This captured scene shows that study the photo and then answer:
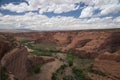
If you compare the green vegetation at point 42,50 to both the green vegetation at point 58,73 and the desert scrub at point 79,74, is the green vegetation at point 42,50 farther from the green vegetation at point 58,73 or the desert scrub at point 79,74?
the desert scrub at point 79,74

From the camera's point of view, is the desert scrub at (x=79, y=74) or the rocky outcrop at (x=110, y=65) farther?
the desert scrub at (x=79, y=74)

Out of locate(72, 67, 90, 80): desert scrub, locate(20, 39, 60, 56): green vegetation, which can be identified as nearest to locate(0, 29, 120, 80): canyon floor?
locate(72, 67, 90, 80): desert scrub

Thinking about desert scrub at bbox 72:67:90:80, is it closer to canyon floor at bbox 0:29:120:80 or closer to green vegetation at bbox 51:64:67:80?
canyon floor at bbox 0:29:120:80

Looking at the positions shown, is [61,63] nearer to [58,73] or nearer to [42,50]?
[58,73]

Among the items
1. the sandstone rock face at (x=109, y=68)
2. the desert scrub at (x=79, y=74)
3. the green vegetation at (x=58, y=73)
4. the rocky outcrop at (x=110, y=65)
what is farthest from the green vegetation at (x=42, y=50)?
the sandstone rock face at (x=109, y=68)

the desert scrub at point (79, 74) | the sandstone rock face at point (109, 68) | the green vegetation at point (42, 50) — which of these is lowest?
the green vegetation at point (42, 50)

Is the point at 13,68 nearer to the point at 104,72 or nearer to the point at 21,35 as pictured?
the point at 104,72

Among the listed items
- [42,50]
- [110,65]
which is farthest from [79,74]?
[42,50]

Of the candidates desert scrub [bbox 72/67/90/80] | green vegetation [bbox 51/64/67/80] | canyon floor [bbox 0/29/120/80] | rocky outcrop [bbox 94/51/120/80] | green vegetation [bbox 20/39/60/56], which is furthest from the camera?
green vegetation [bbox 20/39/60/56]

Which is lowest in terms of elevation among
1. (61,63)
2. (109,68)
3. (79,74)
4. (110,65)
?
(61,63)

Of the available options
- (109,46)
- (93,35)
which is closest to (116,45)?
(109,46)

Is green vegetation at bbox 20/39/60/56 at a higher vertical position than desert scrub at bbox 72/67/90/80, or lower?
lower

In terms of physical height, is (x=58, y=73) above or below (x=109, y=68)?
below
